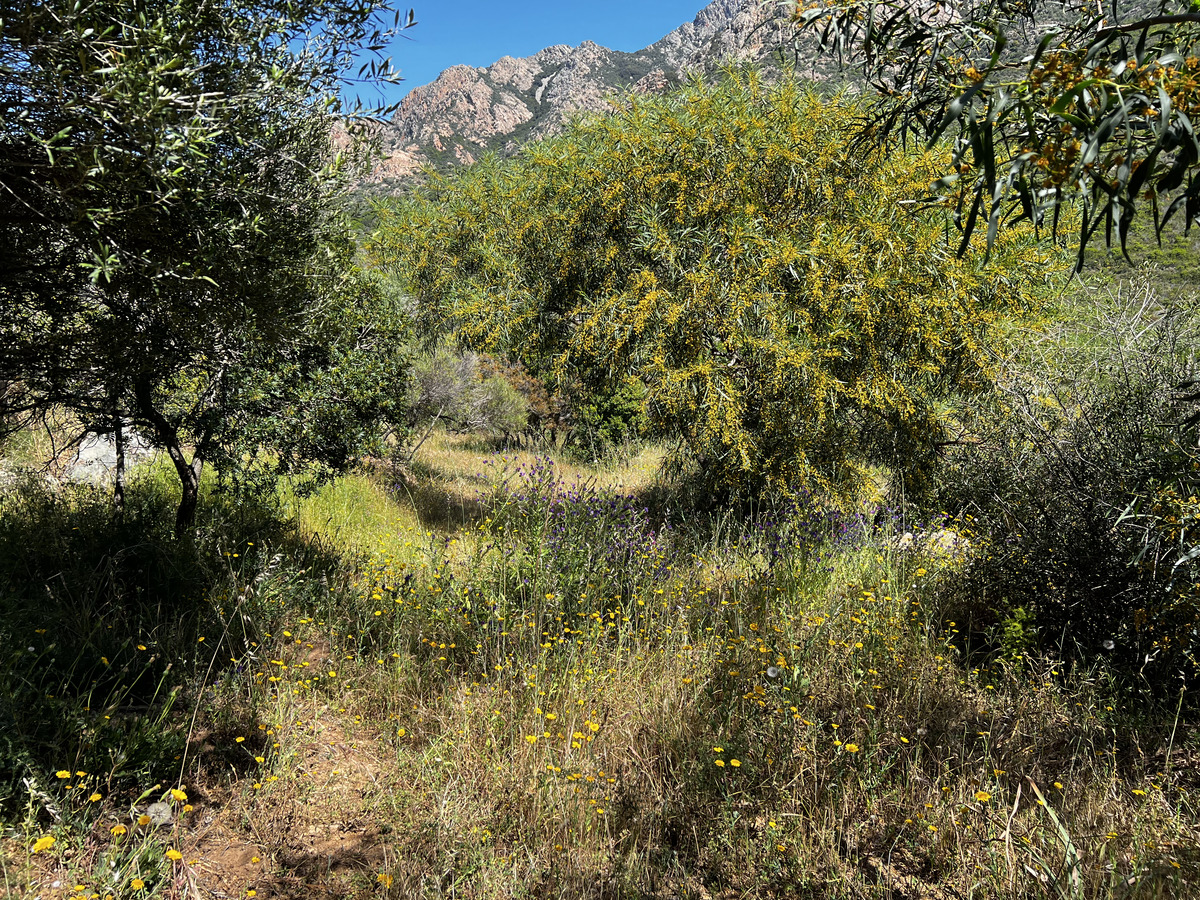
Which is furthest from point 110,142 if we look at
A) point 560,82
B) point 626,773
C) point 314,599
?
point 560,82

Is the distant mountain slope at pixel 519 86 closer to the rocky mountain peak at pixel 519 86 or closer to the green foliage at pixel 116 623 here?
the rocky mountain peak at pixel 519 86

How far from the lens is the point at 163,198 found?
2.61 metres

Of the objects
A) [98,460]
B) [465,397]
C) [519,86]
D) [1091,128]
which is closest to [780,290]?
[1091,128]

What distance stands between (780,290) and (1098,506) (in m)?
3.37

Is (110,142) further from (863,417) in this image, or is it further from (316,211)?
(863,417)

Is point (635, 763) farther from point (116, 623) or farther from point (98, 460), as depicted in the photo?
point (98, 460)

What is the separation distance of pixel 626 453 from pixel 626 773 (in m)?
10.3

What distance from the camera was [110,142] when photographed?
2.72 meters

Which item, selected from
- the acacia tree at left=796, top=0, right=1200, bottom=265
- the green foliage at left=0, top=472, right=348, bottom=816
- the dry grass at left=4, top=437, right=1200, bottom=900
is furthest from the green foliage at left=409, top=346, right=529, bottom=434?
the acacia tree at left=796, top=0, right=1200, bottom=265

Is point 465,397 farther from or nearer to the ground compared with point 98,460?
nearer to the ground

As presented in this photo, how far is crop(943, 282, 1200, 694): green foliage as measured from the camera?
11.6 feet

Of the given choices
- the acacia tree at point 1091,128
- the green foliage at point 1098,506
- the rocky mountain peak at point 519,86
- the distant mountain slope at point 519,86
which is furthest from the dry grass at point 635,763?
the distant mountain slope at point 519,86

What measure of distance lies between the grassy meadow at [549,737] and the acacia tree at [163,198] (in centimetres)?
126

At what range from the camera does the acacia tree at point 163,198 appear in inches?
102
